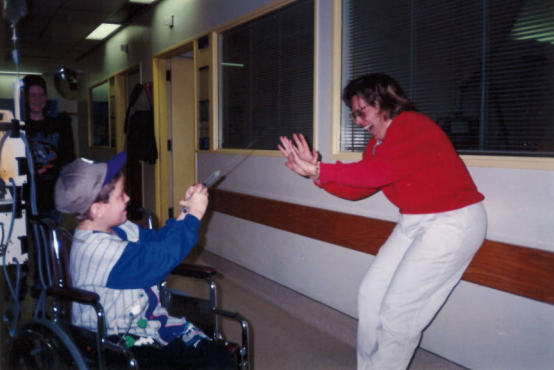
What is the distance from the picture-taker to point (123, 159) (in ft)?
5.26

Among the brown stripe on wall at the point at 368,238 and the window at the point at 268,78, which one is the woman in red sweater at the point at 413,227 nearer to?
the brown stripe on wall at the point at 368,238

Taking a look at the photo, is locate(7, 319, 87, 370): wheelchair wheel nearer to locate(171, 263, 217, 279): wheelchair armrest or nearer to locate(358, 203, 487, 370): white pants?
locate(171, 263, 217, 279): wheelchair armrest

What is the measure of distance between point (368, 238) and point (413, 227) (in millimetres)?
789

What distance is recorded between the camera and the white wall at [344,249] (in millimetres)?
1989

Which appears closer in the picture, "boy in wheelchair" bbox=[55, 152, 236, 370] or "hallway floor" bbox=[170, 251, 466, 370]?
"boy in wheelchair" bbox=[55, 152, 236, 370]

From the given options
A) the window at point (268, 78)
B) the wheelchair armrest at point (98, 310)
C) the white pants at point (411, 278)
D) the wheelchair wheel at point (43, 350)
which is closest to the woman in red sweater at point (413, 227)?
the white pants at point (411, 278)

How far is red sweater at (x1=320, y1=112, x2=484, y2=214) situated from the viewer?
1.85 metres

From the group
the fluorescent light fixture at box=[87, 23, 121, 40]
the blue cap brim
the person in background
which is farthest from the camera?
the fluorescent light fixture at box=[87, 23, 121, 40]

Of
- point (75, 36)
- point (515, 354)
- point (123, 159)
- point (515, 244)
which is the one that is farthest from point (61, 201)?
point (75, 36)

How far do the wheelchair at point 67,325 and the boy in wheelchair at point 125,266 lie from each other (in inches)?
2.3

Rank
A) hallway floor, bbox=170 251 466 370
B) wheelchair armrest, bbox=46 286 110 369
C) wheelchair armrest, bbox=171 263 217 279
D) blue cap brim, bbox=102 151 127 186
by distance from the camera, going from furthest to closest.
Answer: hallway floor, bbox=170 251 466 370, wheelchair armrest, bbox=171 263 217 279, blue cap brim, bbox=102 151 127 186, wheelchair armrest, bbox=46 286 110 369

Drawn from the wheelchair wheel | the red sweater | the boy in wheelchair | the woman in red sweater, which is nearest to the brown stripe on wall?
the woman in red sweater

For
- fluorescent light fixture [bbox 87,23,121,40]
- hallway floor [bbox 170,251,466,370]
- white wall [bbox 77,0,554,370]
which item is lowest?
hallway floor [bbox 170,251,466,370]

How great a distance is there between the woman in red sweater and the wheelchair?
2.09 ft
